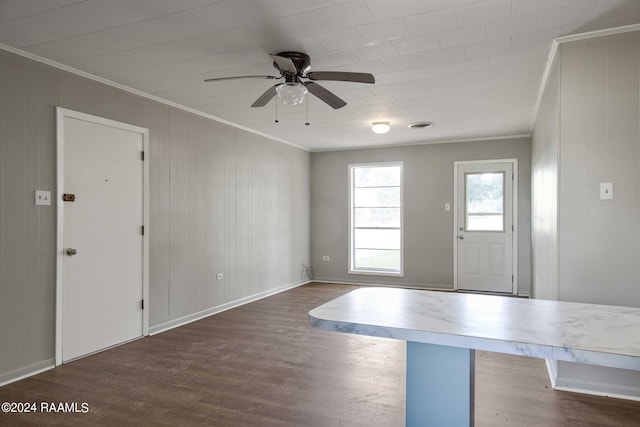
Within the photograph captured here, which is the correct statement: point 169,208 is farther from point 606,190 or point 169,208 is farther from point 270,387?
point 606,190

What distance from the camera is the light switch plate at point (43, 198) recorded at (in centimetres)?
306

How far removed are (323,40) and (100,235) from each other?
2579 millimetres

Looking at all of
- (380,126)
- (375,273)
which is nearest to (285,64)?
(380,126)

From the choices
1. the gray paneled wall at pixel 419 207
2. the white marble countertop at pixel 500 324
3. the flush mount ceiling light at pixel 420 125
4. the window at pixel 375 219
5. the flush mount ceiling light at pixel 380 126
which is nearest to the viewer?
the white marble countertop at pixel 500 324

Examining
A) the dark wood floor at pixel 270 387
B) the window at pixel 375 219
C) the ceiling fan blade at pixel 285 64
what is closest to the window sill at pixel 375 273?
the window at pixel 375 219

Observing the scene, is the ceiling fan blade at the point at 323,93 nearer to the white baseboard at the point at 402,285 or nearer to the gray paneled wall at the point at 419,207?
the gray paneled wall at the point at 419,207

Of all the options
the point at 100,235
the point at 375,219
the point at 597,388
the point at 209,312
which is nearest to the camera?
the point at 597,388

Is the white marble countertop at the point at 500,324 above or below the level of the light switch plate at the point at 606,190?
below

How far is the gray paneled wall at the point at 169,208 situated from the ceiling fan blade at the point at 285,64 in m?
1.97

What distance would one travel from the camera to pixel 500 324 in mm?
1490

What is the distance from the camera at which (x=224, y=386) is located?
283cm

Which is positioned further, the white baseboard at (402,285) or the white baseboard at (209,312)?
the white baseboard at (402,285)

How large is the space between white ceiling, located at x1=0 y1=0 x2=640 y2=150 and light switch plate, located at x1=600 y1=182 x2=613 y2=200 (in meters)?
1.02

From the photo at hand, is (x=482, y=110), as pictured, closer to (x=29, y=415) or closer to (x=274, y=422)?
(x=274, y=422)
